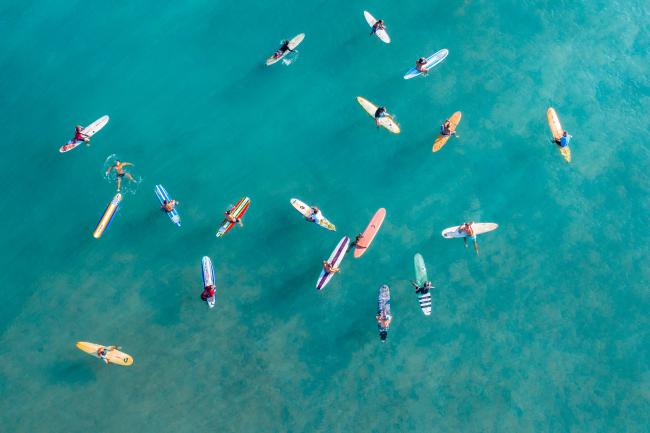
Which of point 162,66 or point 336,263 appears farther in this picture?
point 162,66

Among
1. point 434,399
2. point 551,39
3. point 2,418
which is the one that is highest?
point 551,39

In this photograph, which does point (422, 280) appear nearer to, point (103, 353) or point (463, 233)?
point (463, 233)

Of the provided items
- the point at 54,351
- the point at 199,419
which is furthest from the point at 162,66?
the point at 199,419

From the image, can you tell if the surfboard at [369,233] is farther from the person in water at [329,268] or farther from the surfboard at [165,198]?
the surfboard at [165,198]

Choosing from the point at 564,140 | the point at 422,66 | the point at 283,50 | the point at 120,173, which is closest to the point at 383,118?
the point at 422,66

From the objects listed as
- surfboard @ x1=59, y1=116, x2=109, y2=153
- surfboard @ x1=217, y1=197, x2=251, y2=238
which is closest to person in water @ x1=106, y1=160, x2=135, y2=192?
surfboard @ x1=59, y1=116, x2=109, y2=153

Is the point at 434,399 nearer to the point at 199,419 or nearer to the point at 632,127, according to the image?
the point at 199,419
